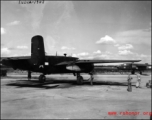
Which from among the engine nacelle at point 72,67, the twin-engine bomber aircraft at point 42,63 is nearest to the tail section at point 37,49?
the twin-engine bomber aircraft at point 42,63

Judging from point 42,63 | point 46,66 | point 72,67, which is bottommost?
point 72,67

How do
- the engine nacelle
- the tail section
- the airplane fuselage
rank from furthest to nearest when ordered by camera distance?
the engine nacelle, the airplane fuselage, the tail section

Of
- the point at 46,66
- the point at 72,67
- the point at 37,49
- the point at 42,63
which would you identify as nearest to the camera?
the point at 37,49

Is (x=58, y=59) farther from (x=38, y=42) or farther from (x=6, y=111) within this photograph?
(x=6, y=111)

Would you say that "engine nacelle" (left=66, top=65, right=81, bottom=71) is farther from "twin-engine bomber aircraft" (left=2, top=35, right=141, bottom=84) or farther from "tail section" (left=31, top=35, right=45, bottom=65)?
"tail section" (left=31, top=35, right=45, bottom=65)

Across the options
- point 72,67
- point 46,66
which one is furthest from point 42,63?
point 72,67

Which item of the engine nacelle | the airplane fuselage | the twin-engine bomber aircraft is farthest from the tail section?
the engine nacelle

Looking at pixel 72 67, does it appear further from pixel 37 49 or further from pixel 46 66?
pixel 37 49

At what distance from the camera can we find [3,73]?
116 ft

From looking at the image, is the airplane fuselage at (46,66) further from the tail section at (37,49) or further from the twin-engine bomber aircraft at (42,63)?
the tail section at (37,49)

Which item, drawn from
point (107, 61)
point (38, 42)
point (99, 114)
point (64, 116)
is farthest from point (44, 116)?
point (107, 61)

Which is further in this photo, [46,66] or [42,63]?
[46,66]

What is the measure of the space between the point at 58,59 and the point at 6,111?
12.5 m

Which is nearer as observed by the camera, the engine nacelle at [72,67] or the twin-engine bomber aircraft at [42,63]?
the twin-engine bomber aircraft at [42,63]
